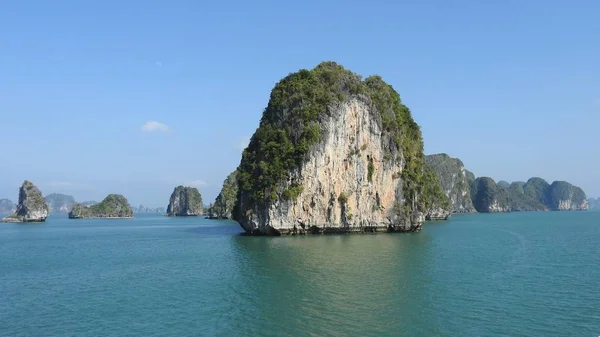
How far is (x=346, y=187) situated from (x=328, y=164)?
4.30 meters

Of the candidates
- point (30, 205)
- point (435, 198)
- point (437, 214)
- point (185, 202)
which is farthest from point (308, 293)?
point (185, 202)

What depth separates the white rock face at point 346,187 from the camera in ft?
195

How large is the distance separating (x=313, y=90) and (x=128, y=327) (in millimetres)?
45379

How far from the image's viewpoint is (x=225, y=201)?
142 metres

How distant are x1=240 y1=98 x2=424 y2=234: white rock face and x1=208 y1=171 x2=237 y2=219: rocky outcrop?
78.2 metres

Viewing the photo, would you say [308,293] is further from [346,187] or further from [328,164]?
[346,187]

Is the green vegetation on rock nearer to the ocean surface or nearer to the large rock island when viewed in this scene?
the ocean surface

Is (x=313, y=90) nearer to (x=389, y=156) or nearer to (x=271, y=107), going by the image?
(x=271, y=107)

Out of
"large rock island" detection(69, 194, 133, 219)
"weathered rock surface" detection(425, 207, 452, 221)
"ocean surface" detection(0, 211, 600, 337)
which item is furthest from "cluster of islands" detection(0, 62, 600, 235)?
"large rock island" detection(69, 194, 133, 219)

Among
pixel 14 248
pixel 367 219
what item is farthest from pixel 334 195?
pixel 14 248

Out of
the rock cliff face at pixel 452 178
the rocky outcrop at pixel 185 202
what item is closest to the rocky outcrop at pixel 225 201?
the rocky outcrop at pixel 185 202

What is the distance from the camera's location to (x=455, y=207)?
192 meters

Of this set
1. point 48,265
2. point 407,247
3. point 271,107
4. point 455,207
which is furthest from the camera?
point 455,207

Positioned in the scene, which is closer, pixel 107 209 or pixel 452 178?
pixel 107 209
